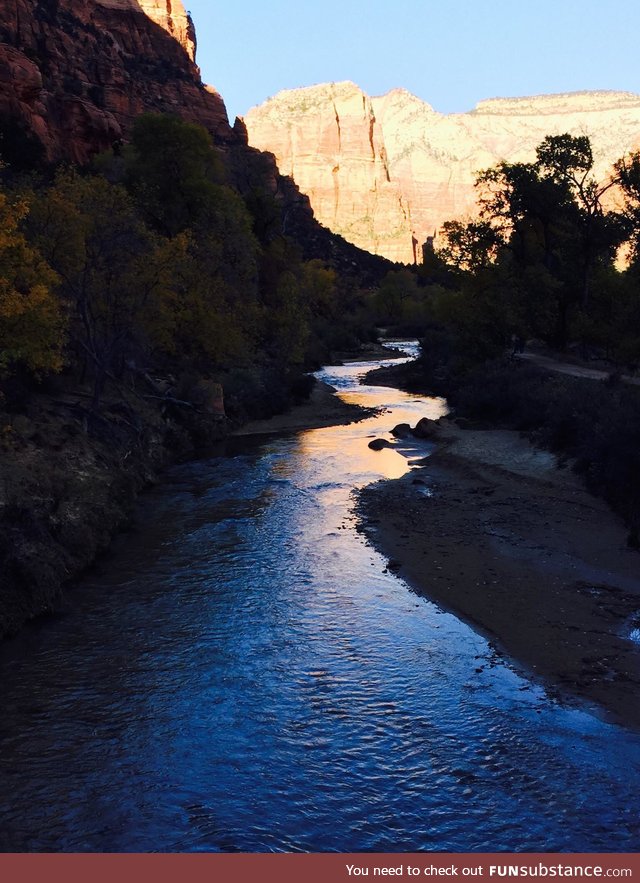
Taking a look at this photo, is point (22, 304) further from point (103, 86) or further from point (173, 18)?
point (173, 18)

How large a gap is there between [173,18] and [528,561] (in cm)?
15316

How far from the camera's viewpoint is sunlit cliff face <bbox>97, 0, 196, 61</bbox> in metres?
136

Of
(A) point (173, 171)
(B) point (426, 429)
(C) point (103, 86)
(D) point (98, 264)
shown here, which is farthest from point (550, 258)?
(C) point (103, 86)

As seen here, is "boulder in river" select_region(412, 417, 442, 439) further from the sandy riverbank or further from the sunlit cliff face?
the sunlit cliff face

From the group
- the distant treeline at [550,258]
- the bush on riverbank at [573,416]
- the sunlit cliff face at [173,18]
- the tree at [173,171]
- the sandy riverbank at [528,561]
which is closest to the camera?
the sandy riverbank at [528,561]

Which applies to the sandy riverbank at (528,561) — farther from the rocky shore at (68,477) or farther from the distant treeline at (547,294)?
the rocky shore at (68,477)

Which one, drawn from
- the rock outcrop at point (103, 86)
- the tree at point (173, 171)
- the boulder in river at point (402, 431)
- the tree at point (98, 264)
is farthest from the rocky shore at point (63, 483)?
the rock outcrop at point (103, 86)

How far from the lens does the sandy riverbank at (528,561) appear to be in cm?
1314

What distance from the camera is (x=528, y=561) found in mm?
18375

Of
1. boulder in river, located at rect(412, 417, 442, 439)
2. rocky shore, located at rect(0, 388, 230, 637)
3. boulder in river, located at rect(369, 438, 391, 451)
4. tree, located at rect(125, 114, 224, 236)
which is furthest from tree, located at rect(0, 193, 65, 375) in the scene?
tree, located at rect(125, 114, 224, 236)

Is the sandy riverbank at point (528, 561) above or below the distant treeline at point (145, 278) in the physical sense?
below

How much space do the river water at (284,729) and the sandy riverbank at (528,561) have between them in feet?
2.31

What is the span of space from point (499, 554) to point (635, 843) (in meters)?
10.6

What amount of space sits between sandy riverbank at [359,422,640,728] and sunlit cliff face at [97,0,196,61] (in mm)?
135788
